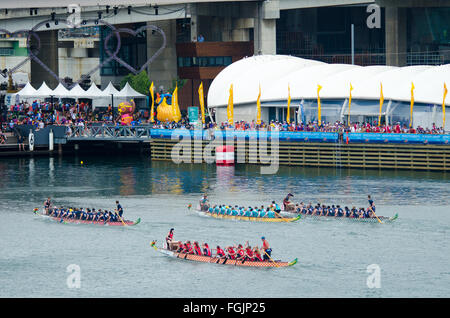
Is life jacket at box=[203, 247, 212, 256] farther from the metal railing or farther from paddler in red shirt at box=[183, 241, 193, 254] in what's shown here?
the metal railing

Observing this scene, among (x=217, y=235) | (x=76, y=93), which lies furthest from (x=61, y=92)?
(x=217, y=235)

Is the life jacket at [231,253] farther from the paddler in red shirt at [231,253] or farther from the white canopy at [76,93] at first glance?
the white canopy at [76,93]

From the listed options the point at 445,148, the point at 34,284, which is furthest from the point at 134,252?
the point at 445,148

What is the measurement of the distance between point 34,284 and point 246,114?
5386 cm

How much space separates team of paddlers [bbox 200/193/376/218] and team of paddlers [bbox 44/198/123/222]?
7.25m

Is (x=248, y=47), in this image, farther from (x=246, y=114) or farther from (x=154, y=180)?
(x=154, y=180)

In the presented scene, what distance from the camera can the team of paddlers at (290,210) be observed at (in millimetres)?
81688

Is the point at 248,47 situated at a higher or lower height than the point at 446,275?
higher

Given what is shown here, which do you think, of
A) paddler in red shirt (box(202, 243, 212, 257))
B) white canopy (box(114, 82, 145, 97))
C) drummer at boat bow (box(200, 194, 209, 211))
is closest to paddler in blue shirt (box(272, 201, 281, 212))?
drummer at boat bow (box(200, 194, 209, 211))

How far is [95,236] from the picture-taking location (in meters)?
79.5

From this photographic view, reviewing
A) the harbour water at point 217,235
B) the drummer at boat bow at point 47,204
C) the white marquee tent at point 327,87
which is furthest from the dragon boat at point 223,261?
the white marquee tent at point 327,87

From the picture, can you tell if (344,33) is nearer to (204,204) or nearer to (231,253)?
(204,204)

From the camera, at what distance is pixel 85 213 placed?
83.4 metres

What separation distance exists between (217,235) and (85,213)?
40.0 feet
